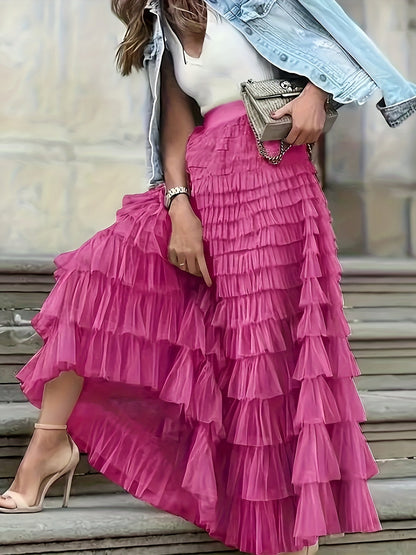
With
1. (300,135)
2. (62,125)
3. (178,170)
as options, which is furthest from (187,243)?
(62,125)

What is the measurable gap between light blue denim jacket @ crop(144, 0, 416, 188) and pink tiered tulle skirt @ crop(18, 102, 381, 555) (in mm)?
163

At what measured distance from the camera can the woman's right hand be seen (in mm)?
1808

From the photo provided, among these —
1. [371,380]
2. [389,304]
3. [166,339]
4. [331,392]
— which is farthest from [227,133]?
[389,304]

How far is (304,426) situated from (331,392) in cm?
11

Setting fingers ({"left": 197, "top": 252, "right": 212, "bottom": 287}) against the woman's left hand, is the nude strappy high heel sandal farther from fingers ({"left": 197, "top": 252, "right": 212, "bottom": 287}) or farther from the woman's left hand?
the woman's left hand

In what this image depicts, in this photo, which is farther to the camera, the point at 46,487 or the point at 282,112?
the point at 46,487

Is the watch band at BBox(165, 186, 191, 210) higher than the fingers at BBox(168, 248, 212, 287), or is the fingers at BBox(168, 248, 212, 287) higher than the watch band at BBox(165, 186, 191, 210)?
the watch band at BBox(165, 186, 191, 210)

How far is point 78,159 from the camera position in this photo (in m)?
3.60

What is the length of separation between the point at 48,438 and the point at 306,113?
93 cm

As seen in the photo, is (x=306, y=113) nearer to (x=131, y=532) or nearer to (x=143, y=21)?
(x=143, y=21)

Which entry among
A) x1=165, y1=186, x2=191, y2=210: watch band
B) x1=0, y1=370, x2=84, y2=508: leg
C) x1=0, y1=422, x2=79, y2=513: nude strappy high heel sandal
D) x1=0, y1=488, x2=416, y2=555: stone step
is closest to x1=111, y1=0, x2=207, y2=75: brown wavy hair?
x1=165, y1=186, x2=191, y2=210: watch band

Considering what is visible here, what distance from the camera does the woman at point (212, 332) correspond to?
5.57ft

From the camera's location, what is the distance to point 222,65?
1.80 meters

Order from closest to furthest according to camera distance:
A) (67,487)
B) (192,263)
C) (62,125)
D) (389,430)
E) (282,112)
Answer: (282,112) → (192,263) → (67,487) → (389,430) → (62,125)
